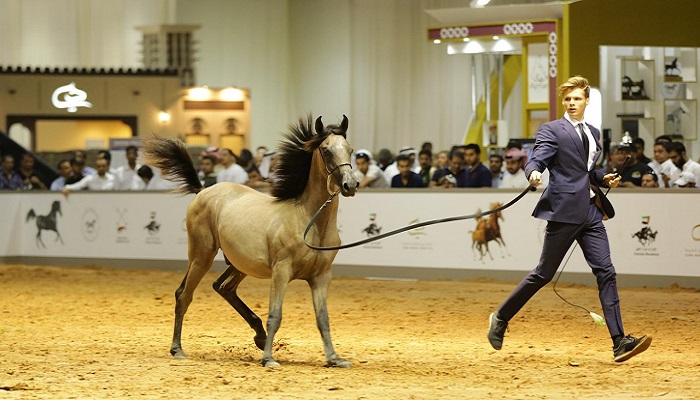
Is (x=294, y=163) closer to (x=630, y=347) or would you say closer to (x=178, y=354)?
(x=178, y=354)

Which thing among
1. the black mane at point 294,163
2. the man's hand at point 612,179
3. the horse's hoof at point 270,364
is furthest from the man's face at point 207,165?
the man's hand at point 612,179

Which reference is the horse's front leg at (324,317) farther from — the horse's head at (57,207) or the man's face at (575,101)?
the horse's head at (57,207)

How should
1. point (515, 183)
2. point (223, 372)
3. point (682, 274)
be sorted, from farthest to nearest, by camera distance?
1. point (515, 183)
2. point (682, 274)
3. point (223, 372)

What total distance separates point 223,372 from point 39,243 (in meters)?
14.0

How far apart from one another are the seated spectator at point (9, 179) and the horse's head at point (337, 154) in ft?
49.4

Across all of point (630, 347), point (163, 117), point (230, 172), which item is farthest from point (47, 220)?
point (163, 117)

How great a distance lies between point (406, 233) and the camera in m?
18.2

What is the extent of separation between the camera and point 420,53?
3797 centimetres

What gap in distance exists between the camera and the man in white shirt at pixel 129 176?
71.0 feet

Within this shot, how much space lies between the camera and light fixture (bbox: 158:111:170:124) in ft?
127

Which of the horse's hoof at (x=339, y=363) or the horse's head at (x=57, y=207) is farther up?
the horse's head at (x=57, y=207)

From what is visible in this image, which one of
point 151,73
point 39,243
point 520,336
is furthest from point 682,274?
point 151,73

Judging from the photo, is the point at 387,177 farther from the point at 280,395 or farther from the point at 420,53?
the point at 420,53

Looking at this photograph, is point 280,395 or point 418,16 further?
point 418,16
